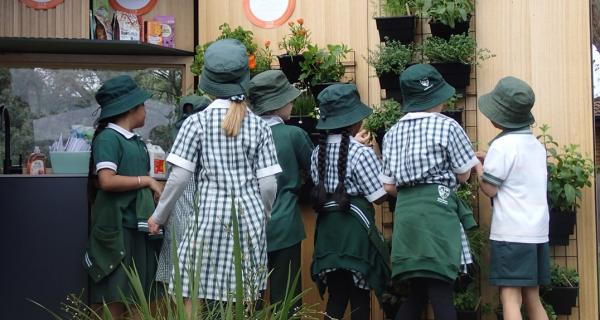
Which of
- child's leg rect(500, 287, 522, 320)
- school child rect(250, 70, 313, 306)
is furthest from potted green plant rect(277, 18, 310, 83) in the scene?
child's leg rect(500, 287, 522, 320)

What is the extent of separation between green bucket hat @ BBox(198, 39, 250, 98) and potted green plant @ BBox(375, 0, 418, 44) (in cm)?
155

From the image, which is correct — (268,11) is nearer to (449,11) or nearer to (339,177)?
(449,11)

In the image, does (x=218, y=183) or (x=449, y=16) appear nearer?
(x=218, y=183)

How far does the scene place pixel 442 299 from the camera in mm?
4430

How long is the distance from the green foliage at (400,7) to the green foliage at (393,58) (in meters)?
0.18

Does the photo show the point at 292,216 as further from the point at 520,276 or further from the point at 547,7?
the point at 547,7

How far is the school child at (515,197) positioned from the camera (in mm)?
4602

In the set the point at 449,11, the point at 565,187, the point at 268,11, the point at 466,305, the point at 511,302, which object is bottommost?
the point at 466,305

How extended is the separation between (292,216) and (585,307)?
6.15 ft

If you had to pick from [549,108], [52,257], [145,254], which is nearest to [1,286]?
Result: [52,257]

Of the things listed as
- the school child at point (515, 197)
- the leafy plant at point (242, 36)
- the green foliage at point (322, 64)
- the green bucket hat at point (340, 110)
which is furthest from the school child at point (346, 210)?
the leafy plant at point (242, 36)

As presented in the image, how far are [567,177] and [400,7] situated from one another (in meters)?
1.40

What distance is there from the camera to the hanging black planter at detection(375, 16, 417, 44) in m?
5.39

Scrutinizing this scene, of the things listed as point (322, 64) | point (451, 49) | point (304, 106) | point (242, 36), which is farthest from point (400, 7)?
point (242, 36)
